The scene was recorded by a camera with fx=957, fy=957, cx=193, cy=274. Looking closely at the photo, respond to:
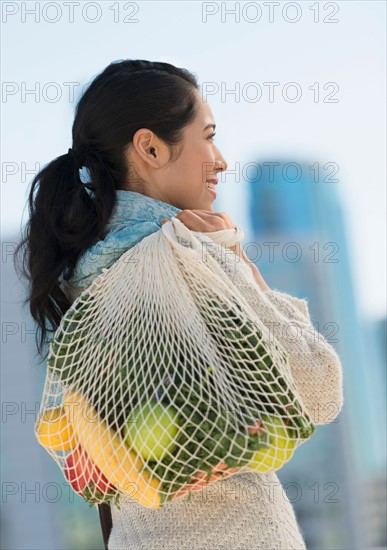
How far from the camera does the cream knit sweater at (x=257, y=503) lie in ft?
4.54

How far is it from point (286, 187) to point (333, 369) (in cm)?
5883

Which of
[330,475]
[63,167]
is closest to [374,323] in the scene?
[330,475]

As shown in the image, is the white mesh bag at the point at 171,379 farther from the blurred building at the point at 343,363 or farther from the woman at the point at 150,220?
the blurred building at the point at 343,363

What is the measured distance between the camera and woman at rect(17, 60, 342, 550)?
4.60 ft

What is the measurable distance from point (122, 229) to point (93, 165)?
0.14m

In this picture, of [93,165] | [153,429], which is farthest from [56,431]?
[93,165]

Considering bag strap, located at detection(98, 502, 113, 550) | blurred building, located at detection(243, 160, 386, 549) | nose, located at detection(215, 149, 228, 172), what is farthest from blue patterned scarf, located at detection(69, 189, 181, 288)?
blurred building, located at detection(243, 160, 386, 549)

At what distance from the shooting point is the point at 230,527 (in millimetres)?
1388

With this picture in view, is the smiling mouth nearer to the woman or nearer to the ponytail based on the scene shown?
the woman

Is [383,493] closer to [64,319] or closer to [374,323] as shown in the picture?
[374,323]

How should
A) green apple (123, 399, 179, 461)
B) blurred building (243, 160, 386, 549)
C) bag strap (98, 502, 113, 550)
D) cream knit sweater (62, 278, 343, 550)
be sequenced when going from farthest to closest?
blurred building (243, 160, 386, 549)
bag strap (98, 502, 113, 550)
cream knit sweater (62, 278, 343, 550)
green apple (123, 399, 179, 461)

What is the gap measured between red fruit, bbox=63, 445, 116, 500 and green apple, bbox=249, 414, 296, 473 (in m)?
0.23

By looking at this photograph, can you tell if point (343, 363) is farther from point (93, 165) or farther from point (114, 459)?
point (114, 459)

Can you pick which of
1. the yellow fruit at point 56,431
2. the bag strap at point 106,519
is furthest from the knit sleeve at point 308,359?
the bag strap at point 106,519
